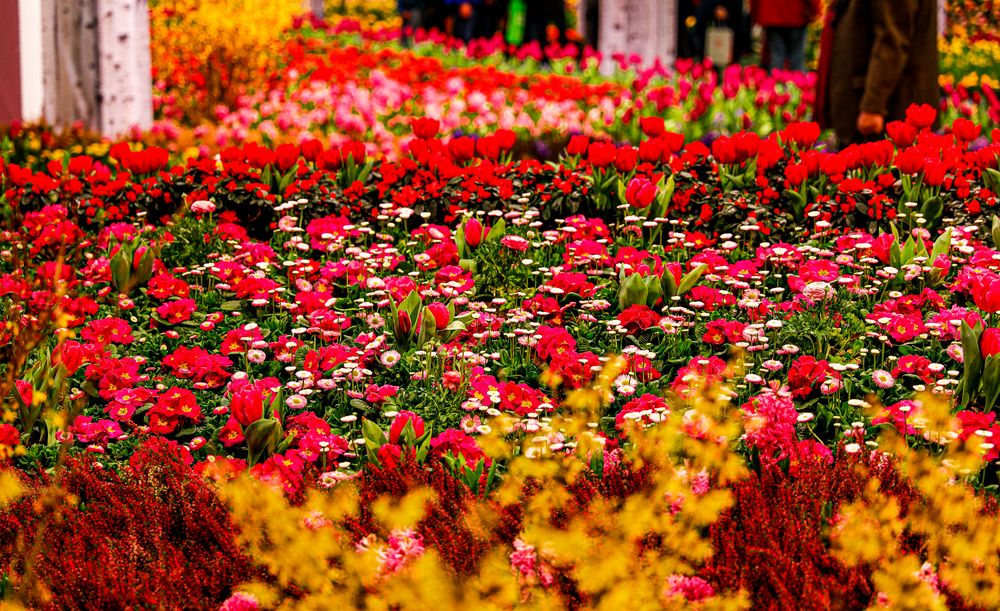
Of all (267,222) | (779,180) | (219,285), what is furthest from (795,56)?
(219,285)

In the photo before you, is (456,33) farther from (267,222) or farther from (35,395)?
(35,395)

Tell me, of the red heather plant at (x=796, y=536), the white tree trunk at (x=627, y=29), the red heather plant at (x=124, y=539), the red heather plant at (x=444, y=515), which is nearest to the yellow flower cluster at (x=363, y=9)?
the white tree trunk at (x=627, y=29)

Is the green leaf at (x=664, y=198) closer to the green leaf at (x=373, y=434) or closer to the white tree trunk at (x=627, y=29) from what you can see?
the green leaf at (x=373, y=434)

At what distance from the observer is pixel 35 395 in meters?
2.75

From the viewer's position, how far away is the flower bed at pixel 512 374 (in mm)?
2695

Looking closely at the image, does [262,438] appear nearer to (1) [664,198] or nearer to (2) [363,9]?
(1) [664,198]

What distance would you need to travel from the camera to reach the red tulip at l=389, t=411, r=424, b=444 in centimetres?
342

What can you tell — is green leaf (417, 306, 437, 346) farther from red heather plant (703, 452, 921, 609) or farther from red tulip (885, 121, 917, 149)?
red tulip (885, 121, 917, 149)

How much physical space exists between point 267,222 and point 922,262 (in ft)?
9.09

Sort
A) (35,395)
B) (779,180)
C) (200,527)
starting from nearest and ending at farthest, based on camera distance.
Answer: (35,395), (200,527), (779,180)

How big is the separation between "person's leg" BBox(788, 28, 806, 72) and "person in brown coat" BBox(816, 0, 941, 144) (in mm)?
6039

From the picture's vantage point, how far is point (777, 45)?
12.5 metres

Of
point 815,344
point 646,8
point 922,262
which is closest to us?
point 815,344

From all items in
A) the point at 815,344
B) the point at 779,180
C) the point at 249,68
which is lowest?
the point at 815,344
